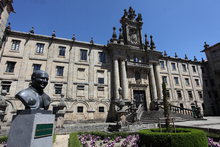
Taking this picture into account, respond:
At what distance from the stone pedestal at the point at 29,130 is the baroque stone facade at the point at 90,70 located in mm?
12115

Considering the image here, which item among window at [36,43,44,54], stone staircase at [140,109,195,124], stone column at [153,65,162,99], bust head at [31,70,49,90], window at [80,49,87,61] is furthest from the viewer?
stone column at [153,65,162,99]

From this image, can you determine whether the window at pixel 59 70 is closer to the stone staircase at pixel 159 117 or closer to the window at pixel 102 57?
the window at pixel 102 57

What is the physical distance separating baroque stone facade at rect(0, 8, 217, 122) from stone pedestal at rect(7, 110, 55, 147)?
1212 cm

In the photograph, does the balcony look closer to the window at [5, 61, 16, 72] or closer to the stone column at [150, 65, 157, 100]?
→ the stone column at [150, 65, 157, 100]

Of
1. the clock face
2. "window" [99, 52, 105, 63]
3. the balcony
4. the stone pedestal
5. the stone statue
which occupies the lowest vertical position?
the stone pedestal

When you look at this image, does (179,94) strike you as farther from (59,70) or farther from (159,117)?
(59,70)

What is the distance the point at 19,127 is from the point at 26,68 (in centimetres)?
1764

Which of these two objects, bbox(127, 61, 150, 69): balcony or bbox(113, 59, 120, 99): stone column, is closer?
bbox(113, 59, 120, 99): stone column

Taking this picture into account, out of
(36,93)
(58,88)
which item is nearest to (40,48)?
(58,88)

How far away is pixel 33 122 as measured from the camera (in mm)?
4266

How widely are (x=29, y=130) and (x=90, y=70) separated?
1818cm

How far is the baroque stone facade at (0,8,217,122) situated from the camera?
18.6m

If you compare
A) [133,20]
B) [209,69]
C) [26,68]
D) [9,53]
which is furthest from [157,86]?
[9,53]

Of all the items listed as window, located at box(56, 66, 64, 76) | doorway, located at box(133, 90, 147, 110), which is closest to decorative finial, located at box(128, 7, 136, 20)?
doorway, located at box(133, 90, 147, 110)
